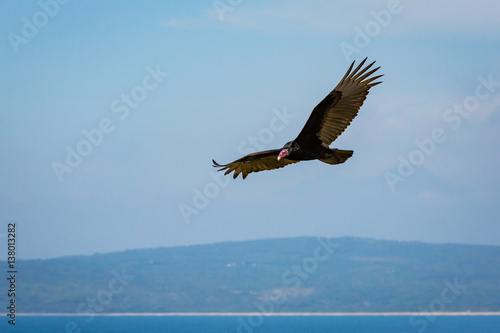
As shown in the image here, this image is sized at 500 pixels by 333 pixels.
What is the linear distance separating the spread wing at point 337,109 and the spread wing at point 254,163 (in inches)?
52.5

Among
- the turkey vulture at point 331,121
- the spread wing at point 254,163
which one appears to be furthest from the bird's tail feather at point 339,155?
the spread wing at point 254,163

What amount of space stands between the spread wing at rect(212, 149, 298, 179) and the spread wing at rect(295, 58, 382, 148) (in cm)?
133

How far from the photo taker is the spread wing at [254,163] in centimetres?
2040

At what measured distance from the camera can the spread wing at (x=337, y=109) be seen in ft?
62.6

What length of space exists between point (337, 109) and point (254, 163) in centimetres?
274

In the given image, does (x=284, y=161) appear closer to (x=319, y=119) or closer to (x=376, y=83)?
(x=319, y=119)

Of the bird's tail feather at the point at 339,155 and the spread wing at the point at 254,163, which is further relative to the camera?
the spread wing at the point at 254,163

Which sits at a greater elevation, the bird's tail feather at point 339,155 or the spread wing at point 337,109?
the spread wing at point 337,109

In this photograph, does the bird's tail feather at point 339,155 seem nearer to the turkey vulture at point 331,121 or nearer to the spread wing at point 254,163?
the turkey vulture at point 331,121

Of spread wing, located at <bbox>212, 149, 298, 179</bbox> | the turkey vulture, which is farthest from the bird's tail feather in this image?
spread wing, located at <bbox>212, 149, 298, 179</bbox>

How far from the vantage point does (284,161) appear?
20.5 metres

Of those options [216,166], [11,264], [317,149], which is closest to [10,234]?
[11,264]

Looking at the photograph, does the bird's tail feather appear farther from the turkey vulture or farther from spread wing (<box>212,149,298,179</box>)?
spread wing (<box>212,149,298,179</box>)

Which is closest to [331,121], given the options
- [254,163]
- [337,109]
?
[337,109]
